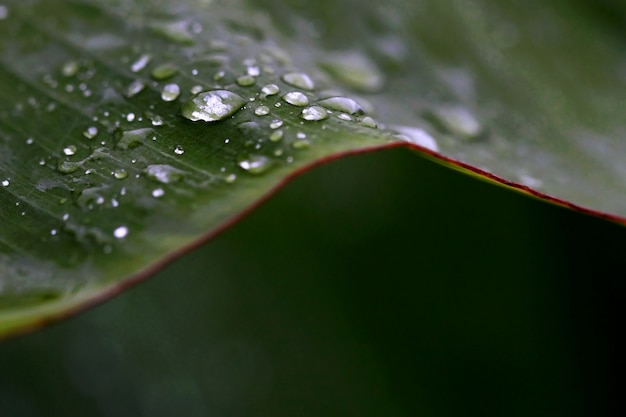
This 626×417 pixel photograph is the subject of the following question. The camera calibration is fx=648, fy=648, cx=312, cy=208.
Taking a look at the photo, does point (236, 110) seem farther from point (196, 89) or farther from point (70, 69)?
point (70, 69)

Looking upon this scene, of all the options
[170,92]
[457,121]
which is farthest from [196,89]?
[457,121]

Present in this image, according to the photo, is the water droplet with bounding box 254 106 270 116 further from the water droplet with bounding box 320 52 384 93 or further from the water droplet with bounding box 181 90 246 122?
the water droplet with bounding box 320 52 384 93

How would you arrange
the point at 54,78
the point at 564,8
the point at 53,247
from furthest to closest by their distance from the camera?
Result: the point at 564,8, the point at 54,78, the point at 53,247

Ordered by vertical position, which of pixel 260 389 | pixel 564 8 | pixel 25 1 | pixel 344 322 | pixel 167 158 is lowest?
pixel 260 389

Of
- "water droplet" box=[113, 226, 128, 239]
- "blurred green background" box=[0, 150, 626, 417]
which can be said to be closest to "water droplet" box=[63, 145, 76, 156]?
"water droplet" box=[113, 226, 128, 239]

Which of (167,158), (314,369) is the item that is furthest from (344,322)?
(167,158)

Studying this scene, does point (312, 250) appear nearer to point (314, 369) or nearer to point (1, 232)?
point (314, 369)

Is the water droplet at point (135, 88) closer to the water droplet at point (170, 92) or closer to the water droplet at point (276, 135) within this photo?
the water droplet at point (170, 92)
